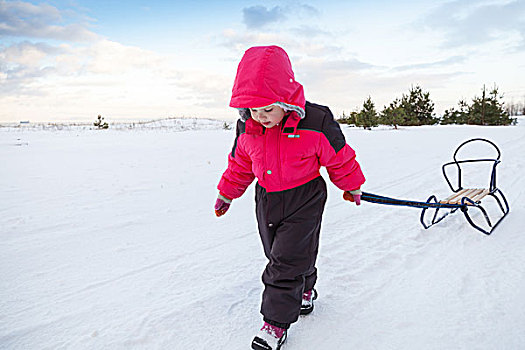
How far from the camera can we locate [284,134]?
200cm

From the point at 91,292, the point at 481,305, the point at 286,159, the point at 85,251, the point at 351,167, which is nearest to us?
the point at 286,159

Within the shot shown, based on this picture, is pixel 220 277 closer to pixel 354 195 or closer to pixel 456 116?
pixel 354 195

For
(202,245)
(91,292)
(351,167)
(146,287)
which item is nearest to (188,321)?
(146,287)

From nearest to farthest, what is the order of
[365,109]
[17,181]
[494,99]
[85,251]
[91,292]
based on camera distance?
1. [91,292]
2. [85,251]
3. [17,181]
4. [365,109]
5. [494,99]

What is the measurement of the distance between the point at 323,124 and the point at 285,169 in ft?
→ 1.14

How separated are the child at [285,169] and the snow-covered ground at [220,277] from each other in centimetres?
32

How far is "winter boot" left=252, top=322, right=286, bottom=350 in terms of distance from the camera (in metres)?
1.95

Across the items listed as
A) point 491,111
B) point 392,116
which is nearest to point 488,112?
point 491,111

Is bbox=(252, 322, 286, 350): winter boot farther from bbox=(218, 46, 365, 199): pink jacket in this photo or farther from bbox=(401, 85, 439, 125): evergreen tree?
bbox=(401, 85, 439, 125): evergreen tree

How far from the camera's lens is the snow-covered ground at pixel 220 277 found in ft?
6.86

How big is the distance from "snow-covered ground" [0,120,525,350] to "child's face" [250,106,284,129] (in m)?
1.27

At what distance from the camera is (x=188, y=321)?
2211 millimetres

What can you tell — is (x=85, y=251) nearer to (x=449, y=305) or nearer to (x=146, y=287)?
(x=146, y=287)

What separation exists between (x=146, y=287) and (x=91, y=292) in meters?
0.38
